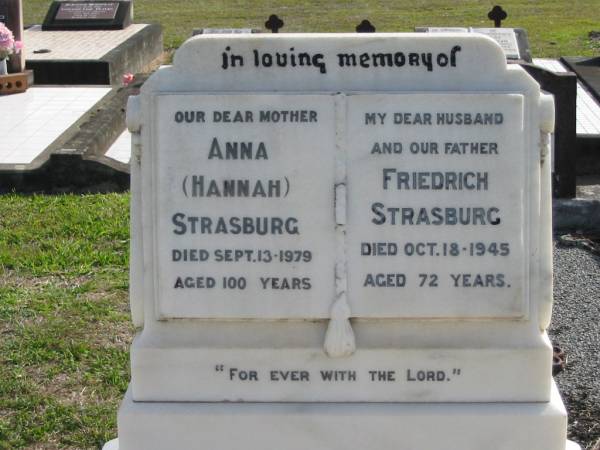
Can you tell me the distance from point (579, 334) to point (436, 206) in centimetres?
205

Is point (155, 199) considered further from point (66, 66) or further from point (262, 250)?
point (66, 66)

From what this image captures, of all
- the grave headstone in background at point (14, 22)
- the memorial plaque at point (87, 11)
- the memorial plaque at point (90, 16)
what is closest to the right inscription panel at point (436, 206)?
the grave headstone in background at point (14, 22)

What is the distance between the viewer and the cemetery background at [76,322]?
444cm

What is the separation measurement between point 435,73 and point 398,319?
836 millimetres

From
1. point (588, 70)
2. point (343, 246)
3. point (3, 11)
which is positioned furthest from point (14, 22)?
point (343, 246)

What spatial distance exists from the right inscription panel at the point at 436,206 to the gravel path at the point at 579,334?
40.4 inches

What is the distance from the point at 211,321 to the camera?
3.66m

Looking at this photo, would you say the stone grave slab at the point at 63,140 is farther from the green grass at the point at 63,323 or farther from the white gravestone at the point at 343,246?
the white gravestone at the point at 343,246

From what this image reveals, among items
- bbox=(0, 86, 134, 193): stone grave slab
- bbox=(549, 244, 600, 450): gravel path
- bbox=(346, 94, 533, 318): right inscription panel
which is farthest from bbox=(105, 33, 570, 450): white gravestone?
bbox=(0, 86, 134, 193): stone grave slab

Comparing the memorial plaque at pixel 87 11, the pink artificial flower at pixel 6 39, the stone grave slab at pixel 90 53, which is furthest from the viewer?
the memorial plaque at pixel 87 11

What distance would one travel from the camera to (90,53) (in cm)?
1412

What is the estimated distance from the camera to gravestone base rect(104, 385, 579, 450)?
11.9ft

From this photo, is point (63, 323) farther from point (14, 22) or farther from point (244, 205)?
point (14, 22)

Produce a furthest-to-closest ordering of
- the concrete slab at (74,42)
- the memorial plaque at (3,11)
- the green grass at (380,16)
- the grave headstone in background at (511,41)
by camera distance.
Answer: the green grass at (380,16), the concrete slab at (74,42), the memorial plaque at (3,11), the grave headstone in background at (511,41)
